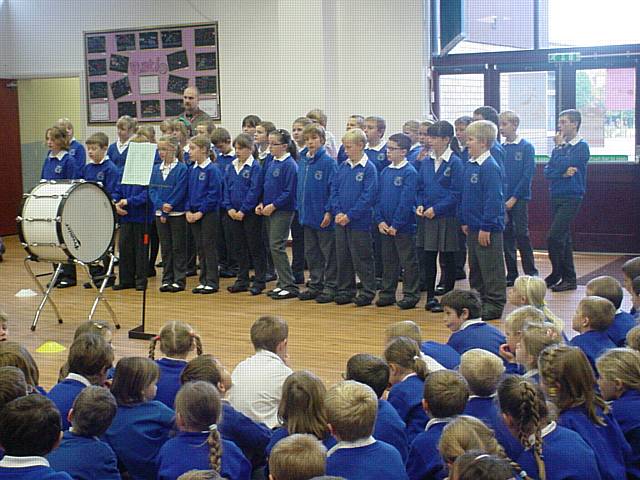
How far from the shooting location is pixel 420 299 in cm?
727

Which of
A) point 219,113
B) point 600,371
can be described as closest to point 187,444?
point 600,371

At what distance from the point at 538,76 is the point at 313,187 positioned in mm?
3511

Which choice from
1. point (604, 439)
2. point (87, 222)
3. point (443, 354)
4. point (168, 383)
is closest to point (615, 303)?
point (443, 354)

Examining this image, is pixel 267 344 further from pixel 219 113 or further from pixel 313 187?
pixel 219 113

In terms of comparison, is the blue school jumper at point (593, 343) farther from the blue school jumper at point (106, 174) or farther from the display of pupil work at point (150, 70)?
the display of pupil work at point (150, 70)

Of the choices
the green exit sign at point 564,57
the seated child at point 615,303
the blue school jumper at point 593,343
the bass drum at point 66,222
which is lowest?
the blue school jumper at point 593,343

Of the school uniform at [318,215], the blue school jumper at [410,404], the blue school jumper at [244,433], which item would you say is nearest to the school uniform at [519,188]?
the school uniform at [318,215]

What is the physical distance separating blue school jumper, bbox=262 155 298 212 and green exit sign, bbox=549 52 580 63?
3408mm

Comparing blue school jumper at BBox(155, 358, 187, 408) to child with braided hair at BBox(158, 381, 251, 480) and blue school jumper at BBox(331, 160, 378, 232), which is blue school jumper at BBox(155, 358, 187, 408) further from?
blue school jumper at BBox(331, 160, 378, 232)

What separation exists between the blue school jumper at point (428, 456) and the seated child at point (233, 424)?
0.65 m

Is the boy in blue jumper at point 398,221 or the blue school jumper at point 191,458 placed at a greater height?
the boy in blue jumper at point 398,221

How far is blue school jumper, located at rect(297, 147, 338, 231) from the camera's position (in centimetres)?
711

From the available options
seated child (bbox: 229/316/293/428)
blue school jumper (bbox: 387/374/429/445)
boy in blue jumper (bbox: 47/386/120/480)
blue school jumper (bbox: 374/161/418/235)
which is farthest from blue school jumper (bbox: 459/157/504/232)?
boy in blue jumper (bbox: 47/386/120/480)

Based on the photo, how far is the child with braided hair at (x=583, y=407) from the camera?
9.37 feet
